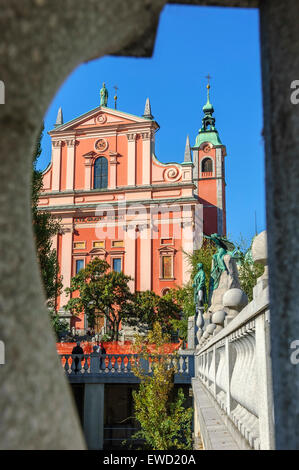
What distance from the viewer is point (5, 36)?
0.57 meters

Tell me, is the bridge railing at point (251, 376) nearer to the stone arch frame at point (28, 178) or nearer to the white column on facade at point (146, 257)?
the stone arch frame at point (28, 178)

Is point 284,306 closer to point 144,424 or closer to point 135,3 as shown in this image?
point 135,3

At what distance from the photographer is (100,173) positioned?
111 ft

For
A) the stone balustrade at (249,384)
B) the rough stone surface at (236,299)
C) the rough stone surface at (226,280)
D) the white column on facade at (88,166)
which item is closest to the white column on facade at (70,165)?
the white column on facade at (88,166)

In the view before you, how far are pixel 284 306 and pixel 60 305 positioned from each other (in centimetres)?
3036

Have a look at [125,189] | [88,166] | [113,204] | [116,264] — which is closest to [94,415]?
[116,264]

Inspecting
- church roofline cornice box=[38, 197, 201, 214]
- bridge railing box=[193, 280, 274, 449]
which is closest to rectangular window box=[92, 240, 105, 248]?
church roofline cornice box=[38, 197, 201, 214]

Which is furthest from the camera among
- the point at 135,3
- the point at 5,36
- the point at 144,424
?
the point at 144,424

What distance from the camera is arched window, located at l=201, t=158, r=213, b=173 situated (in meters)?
44.6

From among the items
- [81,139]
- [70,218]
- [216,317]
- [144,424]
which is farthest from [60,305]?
[216,317]

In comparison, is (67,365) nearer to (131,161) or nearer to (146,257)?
(146,257)

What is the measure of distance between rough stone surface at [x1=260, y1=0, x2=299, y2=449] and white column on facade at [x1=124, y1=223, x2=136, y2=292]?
29.7 metres

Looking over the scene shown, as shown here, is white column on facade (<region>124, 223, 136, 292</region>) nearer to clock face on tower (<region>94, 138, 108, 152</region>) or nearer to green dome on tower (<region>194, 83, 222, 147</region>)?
clock face on tower (<region>94, 138, 108, 152</region>)

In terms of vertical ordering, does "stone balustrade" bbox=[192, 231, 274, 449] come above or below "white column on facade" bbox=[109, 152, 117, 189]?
below
